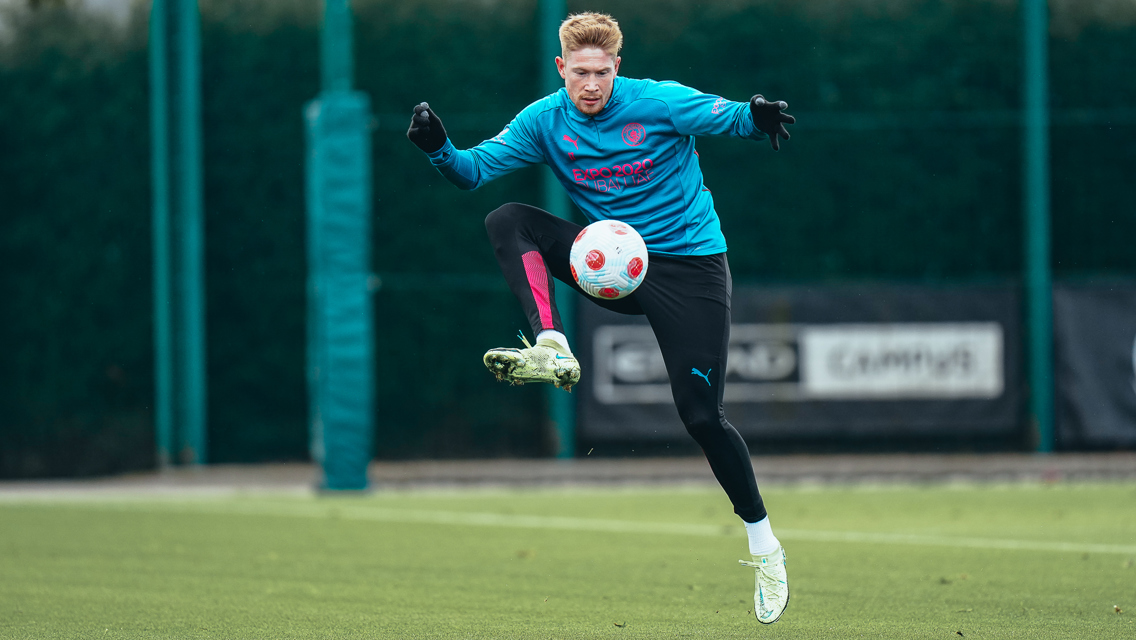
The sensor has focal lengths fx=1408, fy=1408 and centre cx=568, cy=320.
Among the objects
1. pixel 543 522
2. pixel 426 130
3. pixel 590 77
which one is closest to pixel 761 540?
pixel 590 77

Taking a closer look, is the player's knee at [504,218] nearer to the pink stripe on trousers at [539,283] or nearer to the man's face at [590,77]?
the pink stripe on trousers at [539,283]

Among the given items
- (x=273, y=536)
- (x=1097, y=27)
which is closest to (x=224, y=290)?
(x=273, y=536)

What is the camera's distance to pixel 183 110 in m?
15.5

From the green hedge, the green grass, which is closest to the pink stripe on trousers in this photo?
the green grass

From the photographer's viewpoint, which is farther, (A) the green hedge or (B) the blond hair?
(A) the green hedge

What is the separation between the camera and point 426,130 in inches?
233

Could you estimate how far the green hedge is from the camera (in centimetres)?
1543

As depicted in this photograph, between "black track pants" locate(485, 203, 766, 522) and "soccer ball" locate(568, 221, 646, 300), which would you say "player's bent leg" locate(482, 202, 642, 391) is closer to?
"black track pants" locate(485, 203, 766, 522)

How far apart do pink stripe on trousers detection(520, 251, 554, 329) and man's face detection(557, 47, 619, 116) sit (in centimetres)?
69

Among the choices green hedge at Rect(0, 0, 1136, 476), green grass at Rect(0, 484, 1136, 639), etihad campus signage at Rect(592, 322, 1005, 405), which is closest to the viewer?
green grass at Rect(0, 484, 1136, 639)

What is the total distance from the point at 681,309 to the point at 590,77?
1068mm

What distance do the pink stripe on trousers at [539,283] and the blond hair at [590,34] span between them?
0.91m

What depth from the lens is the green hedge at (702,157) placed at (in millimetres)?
15430

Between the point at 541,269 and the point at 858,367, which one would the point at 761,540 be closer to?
the point at 541,269
